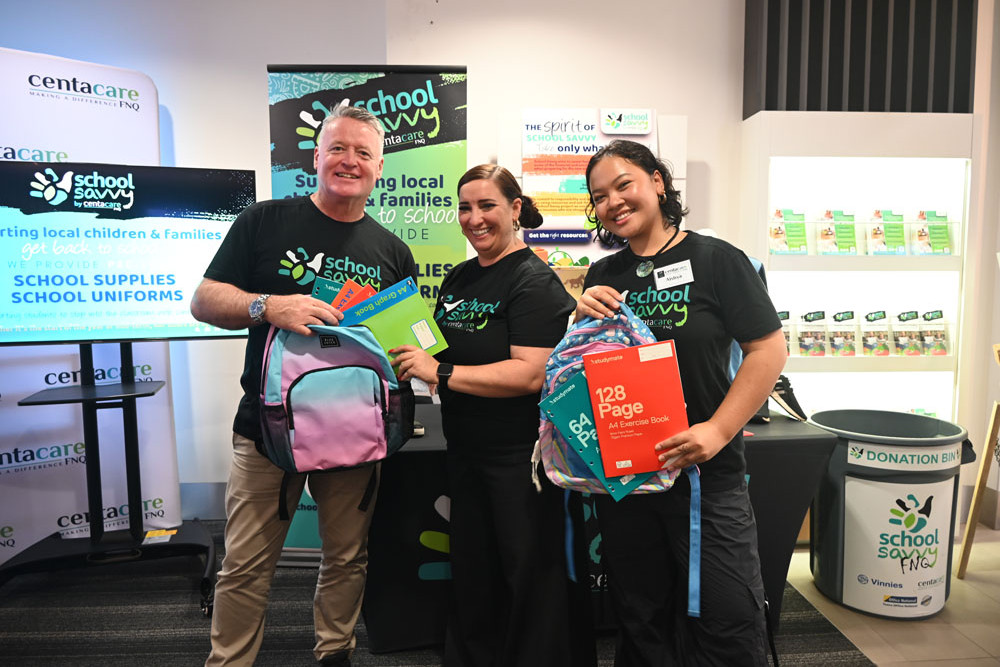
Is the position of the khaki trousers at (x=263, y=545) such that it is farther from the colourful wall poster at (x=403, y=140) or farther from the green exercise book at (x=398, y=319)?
the colourful wall poster at (x=403, y=140)

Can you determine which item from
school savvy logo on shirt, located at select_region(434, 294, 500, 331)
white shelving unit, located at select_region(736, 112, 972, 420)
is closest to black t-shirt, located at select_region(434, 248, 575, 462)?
school savvy logo on shirt, located at select_region(434, 294, 500, 331)

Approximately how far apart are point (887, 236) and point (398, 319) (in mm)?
2855

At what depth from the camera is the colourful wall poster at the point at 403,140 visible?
2.79 metres

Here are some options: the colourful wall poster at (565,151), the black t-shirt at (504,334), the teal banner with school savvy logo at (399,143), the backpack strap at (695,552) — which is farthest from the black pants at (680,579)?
the colourful wall poster at (565,151)

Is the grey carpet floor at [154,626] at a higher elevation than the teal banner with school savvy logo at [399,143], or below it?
below

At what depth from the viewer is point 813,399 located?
345 cm

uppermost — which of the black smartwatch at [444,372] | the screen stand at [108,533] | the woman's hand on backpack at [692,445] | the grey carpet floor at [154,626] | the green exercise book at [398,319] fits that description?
the green exercise book at [398,319]

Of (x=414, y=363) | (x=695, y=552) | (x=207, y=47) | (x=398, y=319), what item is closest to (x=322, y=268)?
(x=398, y=319)

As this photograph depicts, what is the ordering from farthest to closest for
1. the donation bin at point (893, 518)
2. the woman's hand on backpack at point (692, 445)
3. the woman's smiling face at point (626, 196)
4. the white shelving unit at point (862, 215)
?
the white shelving unit at point (862, 215)
the donation bin at point (893, 518)
the woman's smiling face at point (626, 196)
the woman's hand on backpack at point (692, 445)

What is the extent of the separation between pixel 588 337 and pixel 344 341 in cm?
66

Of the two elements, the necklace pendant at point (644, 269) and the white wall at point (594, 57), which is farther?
the white wall at point (594, 57)

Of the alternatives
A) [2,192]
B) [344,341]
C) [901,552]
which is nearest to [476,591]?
[344,341]

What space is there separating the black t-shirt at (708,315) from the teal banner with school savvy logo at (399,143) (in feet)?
5.57

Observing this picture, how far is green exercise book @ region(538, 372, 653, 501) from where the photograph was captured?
138 cm
